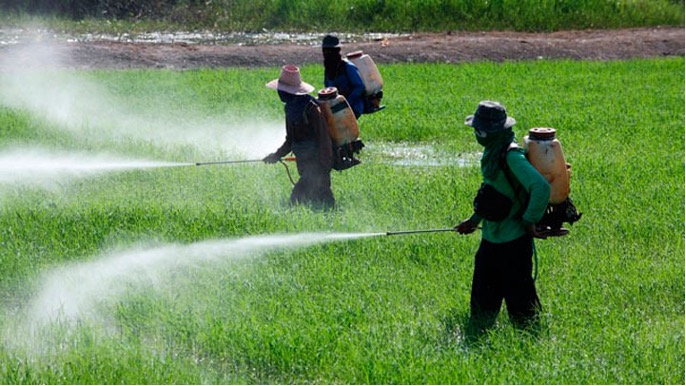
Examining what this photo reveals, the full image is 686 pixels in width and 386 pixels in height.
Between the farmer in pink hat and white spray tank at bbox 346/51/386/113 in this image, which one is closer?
the farmer in pink hat

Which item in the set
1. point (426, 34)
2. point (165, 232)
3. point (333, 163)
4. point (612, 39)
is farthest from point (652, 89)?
point (165, 232)

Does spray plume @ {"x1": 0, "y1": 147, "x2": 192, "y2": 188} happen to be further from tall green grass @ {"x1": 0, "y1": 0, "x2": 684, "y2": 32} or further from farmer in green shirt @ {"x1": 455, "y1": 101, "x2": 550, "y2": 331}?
tall green grass @ {"x1": 0, "y1": 0, "x2": 684, "y2": 32}

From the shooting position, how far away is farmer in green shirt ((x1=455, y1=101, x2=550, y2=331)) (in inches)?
249

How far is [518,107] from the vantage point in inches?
631

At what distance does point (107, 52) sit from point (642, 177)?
44.7 feet

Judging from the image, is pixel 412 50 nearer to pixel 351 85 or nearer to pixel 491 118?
pixel 351 85

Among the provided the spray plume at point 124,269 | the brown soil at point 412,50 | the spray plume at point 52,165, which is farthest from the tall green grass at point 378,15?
the spray plume at point 124,269

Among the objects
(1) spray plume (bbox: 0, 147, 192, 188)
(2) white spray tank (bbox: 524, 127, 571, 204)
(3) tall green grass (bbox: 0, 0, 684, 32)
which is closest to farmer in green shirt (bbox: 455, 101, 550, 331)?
(2) white spray tank (bbox: 524, 127, 571, 204)

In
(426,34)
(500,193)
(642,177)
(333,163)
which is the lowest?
(426,34)

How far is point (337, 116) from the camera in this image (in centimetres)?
→ 927

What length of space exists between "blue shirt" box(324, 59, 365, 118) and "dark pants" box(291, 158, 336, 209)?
1.04 m

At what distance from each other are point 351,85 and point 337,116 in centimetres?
109

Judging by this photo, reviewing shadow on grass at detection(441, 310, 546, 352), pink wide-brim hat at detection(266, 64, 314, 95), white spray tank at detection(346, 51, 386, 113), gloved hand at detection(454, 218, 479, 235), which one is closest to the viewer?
shadow on grass at detection(441, 310, 546, 352)

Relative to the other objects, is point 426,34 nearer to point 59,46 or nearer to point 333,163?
point 59,46
